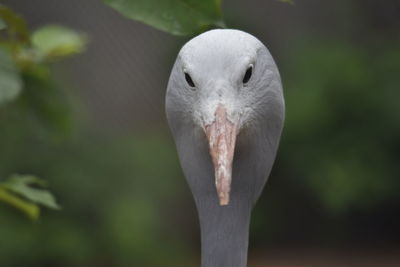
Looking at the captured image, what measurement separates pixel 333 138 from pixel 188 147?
15.5 ft

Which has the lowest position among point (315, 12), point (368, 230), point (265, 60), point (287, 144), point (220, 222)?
point (220, 222)

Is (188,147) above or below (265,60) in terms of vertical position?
below

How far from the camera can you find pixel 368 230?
694cm

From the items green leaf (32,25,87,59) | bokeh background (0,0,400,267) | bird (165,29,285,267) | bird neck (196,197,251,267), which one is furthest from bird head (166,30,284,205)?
bokeh background (0,0,400,267)

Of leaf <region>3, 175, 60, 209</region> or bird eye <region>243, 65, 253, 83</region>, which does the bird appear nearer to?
bird eye <region>243, 65, 253, 83</region>

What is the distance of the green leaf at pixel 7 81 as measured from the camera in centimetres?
159

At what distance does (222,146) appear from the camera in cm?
173

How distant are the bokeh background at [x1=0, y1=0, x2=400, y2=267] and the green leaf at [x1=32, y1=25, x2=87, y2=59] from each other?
11.9 feet

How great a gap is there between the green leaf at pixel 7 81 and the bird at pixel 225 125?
0.35 meters

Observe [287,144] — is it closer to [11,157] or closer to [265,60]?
[11,157]

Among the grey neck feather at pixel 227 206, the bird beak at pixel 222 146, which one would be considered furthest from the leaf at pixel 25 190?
the bird beak at pixel 222 146

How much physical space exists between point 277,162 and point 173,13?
524 centimetres


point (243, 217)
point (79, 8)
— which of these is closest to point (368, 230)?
point (79, 8)

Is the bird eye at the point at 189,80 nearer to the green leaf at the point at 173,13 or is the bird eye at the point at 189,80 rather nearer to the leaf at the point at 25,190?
the green leaf at the point at 173,13
